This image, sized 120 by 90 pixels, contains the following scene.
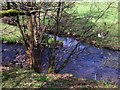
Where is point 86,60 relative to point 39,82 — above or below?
below

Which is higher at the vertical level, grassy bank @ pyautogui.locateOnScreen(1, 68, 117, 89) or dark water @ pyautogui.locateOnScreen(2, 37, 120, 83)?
grassy bank @ pyautogui.locateOnScreen(1, 68, 117, 89)

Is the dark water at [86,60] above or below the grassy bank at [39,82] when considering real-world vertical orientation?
below

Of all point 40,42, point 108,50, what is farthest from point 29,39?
point 108,50

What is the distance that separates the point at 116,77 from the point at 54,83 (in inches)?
175

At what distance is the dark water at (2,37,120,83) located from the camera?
12.2 metres

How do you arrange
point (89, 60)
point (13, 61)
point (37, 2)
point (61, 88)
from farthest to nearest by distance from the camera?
point (89, 60) → point (13, 61) → point (37, 2) → point (61, 88)

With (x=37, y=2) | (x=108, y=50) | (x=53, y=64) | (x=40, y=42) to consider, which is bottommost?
(x=108, y=50)

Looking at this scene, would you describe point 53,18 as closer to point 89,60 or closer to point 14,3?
point 14,3

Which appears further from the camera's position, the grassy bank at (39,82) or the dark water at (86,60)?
the dark water at (86,60)

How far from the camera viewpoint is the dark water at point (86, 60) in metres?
12.2

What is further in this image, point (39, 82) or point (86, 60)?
point (86, 60)

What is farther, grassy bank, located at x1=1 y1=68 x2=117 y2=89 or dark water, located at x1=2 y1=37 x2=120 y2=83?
dark water, located at x1=2 y1=37 x2=120 y2=83

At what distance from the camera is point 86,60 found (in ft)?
48.4

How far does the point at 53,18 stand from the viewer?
1017 cm
